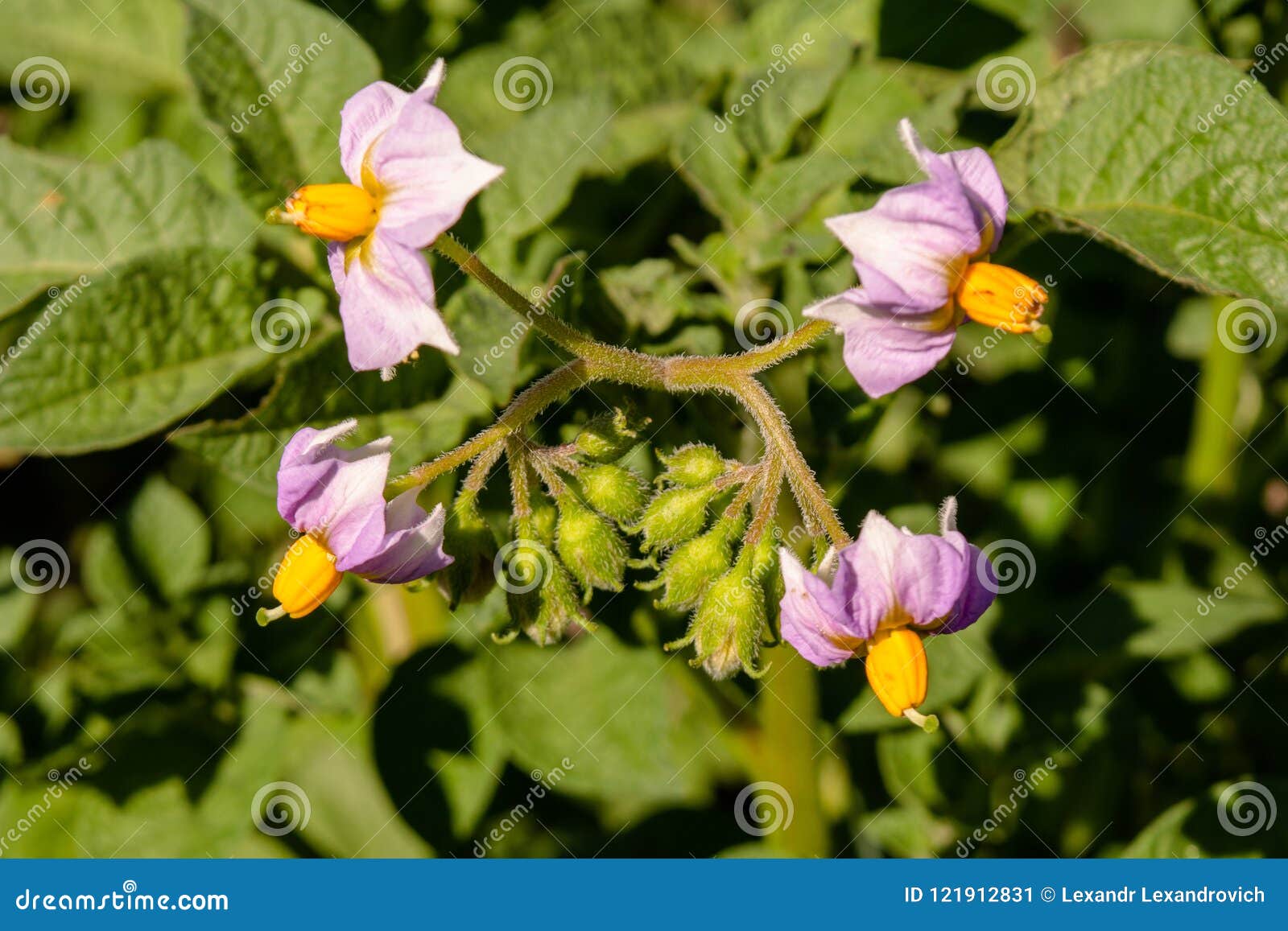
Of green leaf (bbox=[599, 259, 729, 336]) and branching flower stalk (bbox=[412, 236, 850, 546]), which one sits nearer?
branching flower stalk (bbox=[412, 236, 850, 546])

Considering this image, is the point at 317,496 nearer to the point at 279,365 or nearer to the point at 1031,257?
the point at 279,365

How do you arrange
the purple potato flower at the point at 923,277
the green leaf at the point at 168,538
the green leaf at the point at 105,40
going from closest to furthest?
the purple potato flower at the point at 923,277, the green leaf at the point at 168,538, the green leaf at the point at 105,40

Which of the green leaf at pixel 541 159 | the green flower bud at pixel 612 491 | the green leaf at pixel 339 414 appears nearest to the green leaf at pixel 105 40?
the green leaf at pixel 541 159

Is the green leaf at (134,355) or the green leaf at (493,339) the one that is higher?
the green leaf at (134,355)

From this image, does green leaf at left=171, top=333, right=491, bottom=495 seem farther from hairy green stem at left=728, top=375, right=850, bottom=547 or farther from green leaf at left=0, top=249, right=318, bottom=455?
hairy green stem at left=728, top=375, right=850, bottom=547

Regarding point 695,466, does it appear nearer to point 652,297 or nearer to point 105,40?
point 652,297

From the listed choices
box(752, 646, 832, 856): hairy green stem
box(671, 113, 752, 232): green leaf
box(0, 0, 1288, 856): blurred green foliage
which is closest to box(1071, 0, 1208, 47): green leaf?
box(0, 0, 1288, 856): blurred green foliage

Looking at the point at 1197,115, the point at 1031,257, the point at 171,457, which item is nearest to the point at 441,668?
the point at 171,457

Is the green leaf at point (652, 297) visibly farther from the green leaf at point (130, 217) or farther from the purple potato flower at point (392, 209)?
the green leaf at point (130, 217)
